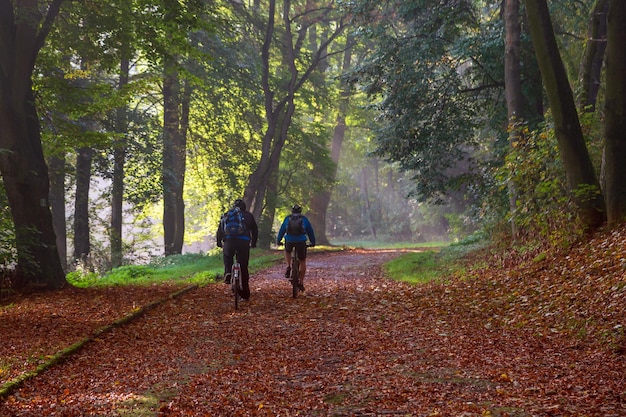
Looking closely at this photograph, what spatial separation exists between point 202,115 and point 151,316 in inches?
737

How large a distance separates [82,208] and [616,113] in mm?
19419

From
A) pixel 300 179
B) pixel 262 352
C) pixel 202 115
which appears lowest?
pixel 262 352

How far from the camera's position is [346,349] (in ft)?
26.7

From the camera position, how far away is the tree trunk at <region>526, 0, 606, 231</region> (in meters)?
11.5

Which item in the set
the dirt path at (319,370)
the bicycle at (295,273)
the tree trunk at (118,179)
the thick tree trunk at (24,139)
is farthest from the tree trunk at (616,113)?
the tree trunk at (118,179)

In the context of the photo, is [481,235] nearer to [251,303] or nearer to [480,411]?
[251,303]

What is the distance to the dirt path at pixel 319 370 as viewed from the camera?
17.6ft

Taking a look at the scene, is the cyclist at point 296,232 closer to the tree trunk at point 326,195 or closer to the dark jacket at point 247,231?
the dark jacket at point 247,231

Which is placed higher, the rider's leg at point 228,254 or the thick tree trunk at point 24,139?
the thick tree trunk at point 24,139

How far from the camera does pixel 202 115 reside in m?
28.5

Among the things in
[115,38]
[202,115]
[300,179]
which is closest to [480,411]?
[115,38]

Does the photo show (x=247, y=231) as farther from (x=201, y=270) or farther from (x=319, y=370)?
(x=201, y=270)

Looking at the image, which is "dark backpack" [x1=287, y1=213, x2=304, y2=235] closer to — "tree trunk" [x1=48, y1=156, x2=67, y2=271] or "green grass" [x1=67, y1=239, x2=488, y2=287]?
"green grass" [x1=67, y1=239, x2=488, y2=287]

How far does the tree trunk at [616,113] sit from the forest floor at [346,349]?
0.73 m
